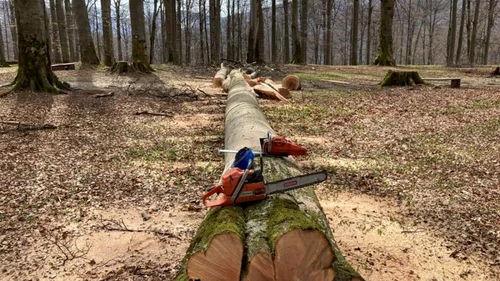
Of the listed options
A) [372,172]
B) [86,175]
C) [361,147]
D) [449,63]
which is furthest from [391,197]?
[449,63]

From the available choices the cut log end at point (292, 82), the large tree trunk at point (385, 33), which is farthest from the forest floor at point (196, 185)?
the large tree trunk at point (385, 33)

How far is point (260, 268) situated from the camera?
2252mm


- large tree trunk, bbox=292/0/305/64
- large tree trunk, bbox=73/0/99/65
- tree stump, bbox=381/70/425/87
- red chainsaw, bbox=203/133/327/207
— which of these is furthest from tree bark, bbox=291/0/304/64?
red chainsaw, bbox=203/133/327/207

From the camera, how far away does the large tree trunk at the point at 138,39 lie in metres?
16.6

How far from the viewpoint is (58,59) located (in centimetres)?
2189

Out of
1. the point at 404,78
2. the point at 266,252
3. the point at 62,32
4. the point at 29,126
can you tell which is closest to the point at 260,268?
the point at 266,252

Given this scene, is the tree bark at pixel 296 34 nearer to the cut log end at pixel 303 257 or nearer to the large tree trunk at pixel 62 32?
the large tree trunk at pixel 62 32

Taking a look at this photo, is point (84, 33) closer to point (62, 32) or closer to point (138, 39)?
point (138, 39)

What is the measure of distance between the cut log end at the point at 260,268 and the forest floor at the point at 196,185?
1249 mm

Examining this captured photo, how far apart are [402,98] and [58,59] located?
18553mm

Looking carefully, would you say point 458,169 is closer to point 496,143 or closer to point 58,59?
point 496,143

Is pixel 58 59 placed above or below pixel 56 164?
above

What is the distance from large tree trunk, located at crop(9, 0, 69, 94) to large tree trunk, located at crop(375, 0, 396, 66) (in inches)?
662

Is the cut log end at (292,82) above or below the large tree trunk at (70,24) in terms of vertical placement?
below
